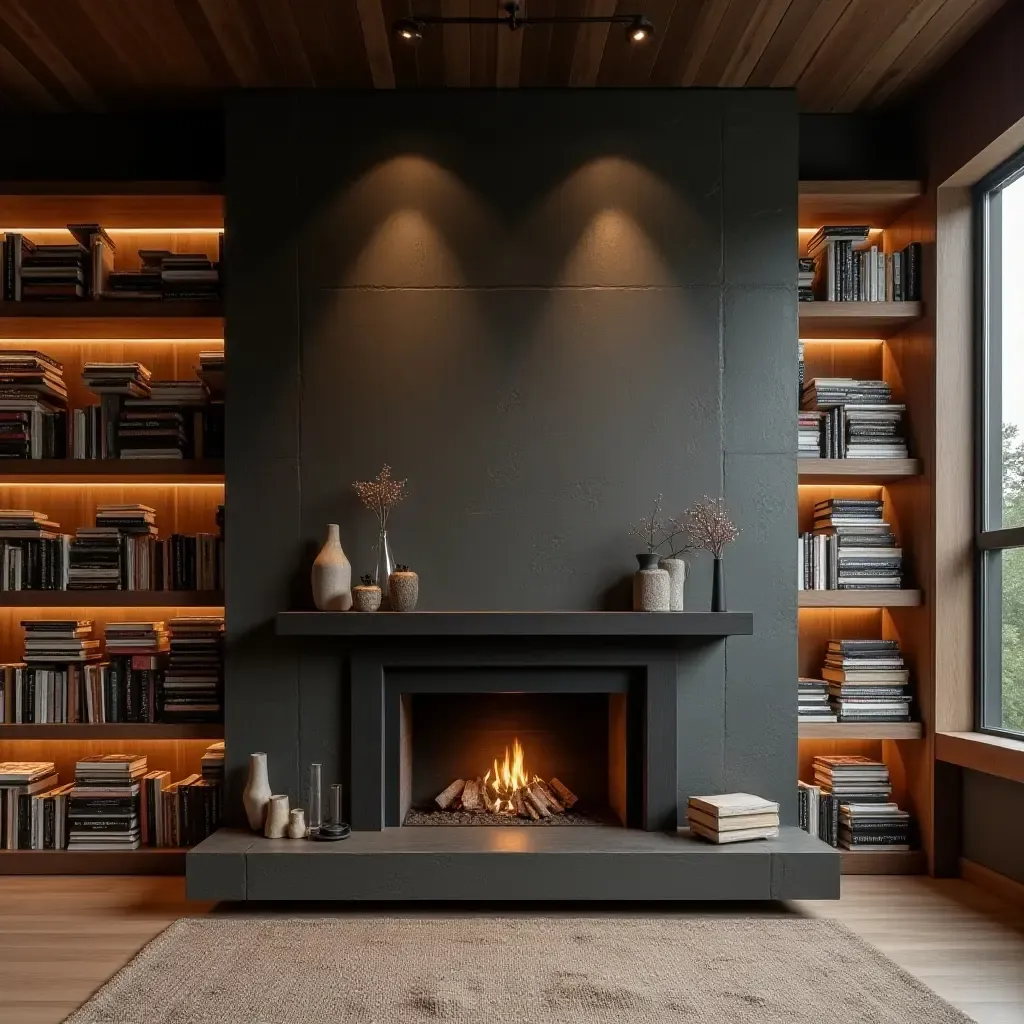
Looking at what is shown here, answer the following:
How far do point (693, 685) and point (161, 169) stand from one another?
3172 mm

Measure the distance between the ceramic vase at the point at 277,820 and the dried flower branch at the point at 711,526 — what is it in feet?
6.07

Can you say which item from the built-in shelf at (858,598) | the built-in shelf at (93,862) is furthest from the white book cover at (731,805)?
the built-in shelf at (93,862)

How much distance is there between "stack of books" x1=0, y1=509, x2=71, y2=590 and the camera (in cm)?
426

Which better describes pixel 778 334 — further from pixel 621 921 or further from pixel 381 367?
pixel 621 921

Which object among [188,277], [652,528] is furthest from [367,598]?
[188,277]

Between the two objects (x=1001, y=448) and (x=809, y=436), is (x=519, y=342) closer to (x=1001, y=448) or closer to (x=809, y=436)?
(x=809, y=436)

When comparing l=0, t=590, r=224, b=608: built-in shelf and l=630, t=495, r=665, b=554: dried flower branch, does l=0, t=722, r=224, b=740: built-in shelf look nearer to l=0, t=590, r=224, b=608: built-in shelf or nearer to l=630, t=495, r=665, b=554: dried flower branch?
l=0, t=590, r=224, b=608: built-in shelf

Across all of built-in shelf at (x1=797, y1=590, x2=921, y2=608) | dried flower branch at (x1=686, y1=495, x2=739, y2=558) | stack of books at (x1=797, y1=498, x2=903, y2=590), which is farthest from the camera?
stack of books at (x1=797, y1=498, x2=903, y2=590)

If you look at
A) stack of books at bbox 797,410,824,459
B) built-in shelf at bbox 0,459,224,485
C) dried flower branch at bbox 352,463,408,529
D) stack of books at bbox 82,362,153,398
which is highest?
stack of books at bbox 82,362,153,398

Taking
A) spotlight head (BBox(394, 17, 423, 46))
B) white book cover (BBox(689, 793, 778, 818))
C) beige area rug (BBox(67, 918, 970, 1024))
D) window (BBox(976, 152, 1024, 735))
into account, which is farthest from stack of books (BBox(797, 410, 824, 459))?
spotlight head (BBox(394, 17, 423, 46))

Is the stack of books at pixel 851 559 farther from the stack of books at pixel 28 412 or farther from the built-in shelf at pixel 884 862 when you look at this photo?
the stack of books at pixel 28 412

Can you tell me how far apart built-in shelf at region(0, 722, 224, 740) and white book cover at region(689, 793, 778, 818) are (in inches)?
75.2

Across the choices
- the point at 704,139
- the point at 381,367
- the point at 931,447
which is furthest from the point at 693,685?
the point at 704,139

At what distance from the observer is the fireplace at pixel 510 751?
164 inches
